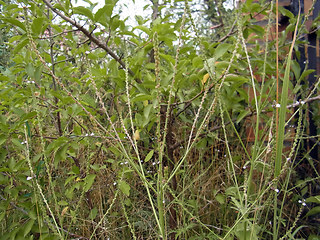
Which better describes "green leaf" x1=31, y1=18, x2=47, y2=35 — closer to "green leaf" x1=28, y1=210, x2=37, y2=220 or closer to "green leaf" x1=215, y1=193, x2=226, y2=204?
"green leaf" x1=28, y1=210, x2=37, y2=220

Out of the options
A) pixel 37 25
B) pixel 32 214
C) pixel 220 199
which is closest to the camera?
pixel 37 25

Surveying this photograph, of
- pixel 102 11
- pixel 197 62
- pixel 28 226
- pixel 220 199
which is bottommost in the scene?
pixel 220 199

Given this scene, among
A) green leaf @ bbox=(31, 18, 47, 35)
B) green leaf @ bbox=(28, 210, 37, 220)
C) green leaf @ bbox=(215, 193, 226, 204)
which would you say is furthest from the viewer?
green leaf @ bbox=(215, 193, 226, 204)

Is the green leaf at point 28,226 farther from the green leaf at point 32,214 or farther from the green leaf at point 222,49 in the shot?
the green leaf at point 222,49

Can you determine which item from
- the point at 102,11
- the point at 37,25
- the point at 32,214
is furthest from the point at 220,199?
Result: the point at 37,25

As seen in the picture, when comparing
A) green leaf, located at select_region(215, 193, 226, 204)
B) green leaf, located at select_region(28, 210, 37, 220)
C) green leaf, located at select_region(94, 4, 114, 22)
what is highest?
green leaf, located at select_region(94, 4, 114, 22)

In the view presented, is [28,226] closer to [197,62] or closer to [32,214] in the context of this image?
[32,214]

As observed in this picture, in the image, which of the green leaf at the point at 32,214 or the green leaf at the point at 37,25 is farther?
the green leaf at the point at 32,214

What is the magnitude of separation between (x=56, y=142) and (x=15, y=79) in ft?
1.57

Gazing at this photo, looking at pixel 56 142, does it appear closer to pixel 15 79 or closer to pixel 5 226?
pixel 15 79

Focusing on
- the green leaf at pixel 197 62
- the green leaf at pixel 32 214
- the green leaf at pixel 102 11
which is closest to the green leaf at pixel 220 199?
the green leaf at pixel 197 62

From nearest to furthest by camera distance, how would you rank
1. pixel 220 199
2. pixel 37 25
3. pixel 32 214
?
1. pixel 37 25
2. pixel 32 214
3. pixel 220 199

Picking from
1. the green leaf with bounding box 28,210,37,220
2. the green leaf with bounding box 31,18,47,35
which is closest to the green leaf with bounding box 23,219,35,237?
the green leaf with bounding box 28,210,37,220

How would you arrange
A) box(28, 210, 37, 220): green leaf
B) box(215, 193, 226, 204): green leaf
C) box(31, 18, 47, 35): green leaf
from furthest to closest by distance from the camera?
box(215, 193, 226, 204): green leaf, box(28, 210, 37, 220): green leaf, box(31, 18, 47, 35): green leaf
